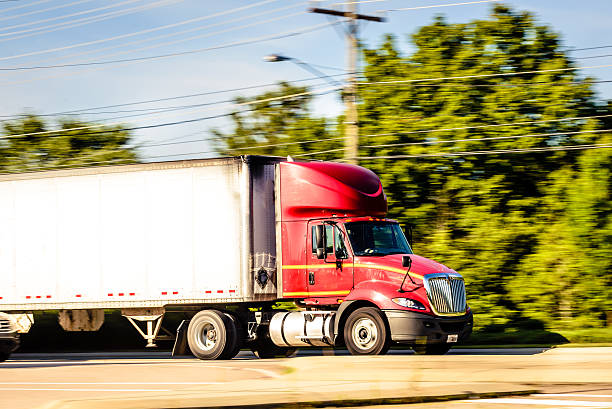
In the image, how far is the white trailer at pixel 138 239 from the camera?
2006 centimetres

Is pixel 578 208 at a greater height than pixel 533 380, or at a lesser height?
greater

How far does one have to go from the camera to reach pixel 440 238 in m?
31.8

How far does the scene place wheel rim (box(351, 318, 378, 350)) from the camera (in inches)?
746

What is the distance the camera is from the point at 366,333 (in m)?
19.1

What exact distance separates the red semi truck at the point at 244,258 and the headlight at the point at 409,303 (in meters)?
0.08

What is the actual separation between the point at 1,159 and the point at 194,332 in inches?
1337

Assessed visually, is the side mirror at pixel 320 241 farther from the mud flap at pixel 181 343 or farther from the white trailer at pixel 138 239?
the mud flap at pixel 181 343

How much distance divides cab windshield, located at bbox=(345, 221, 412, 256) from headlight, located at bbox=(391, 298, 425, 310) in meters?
1.18

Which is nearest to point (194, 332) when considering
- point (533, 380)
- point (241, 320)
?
point (241, 320)

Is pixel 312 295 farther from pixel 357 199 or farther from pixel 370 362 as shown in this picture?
pixel 370 362

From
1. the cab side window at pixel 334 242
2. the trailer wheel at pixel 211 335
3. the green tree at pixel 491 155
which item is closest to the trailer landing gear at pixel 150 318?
the trailer wheel at pixel 211 335

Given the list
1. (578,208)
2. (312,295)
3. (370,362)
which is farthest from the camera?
(578,208)

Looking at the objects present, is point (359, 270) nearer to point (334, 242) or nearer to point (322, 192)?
point (334, 242)

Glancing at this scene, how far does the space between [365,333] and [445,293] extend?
Result: 171cm
